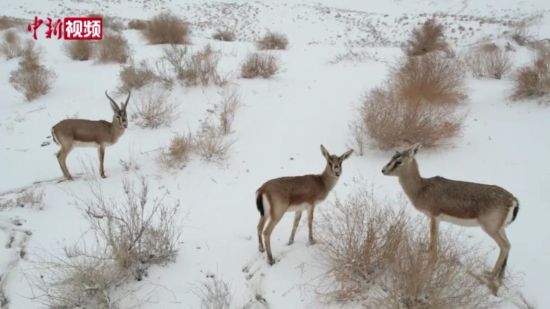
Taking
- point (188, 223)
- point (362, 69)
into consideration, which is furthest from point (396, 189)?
point (362, 69)

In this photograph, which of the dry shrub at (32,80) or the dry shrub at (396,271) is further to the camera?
the dry shrub at (32,80)

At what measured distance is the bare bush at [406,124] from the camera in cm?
701

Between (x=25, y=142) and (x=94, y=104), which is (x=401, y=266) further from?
(x=94, y=104)

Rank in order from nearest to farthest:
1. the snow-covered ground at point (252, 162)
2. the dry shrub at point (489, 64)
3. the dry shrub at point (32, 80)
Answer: the snow-covered ground at point (252, 162) < the dry shrub at point (489, 64) < the dry shrub at point (32, 80)

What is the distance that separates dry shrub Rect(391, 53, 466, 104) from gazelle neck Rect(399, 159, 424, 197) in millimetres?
3512

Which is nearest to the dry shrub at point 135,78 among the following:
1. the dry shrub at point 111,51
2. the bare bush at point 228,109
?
the bare bush at point 228,109

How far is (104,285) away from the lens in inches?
153

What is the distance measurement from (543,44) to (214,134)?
36.6 feet

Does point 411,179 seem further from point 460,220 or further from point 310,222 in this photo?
point 310,222

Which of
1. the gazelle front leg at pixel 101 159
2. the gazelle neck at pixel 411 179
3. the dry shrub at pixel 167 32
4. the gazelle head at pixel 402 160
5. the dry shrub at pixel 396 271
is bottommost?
the gazelle front leg at pixel 101 159

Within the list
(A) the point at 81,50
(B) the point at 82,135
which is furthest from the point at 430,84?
(A) the point at 81,50

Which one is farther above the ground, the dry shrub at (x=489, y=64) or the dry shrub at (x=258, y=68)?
the dry shrub at (x=489, y=64)

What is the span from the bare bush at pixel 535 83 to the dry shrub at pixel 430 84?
1195mm

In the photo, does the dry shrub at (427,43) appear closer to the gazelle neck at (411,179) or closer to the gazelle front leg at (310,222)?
the gazelle neck at (411,179)
